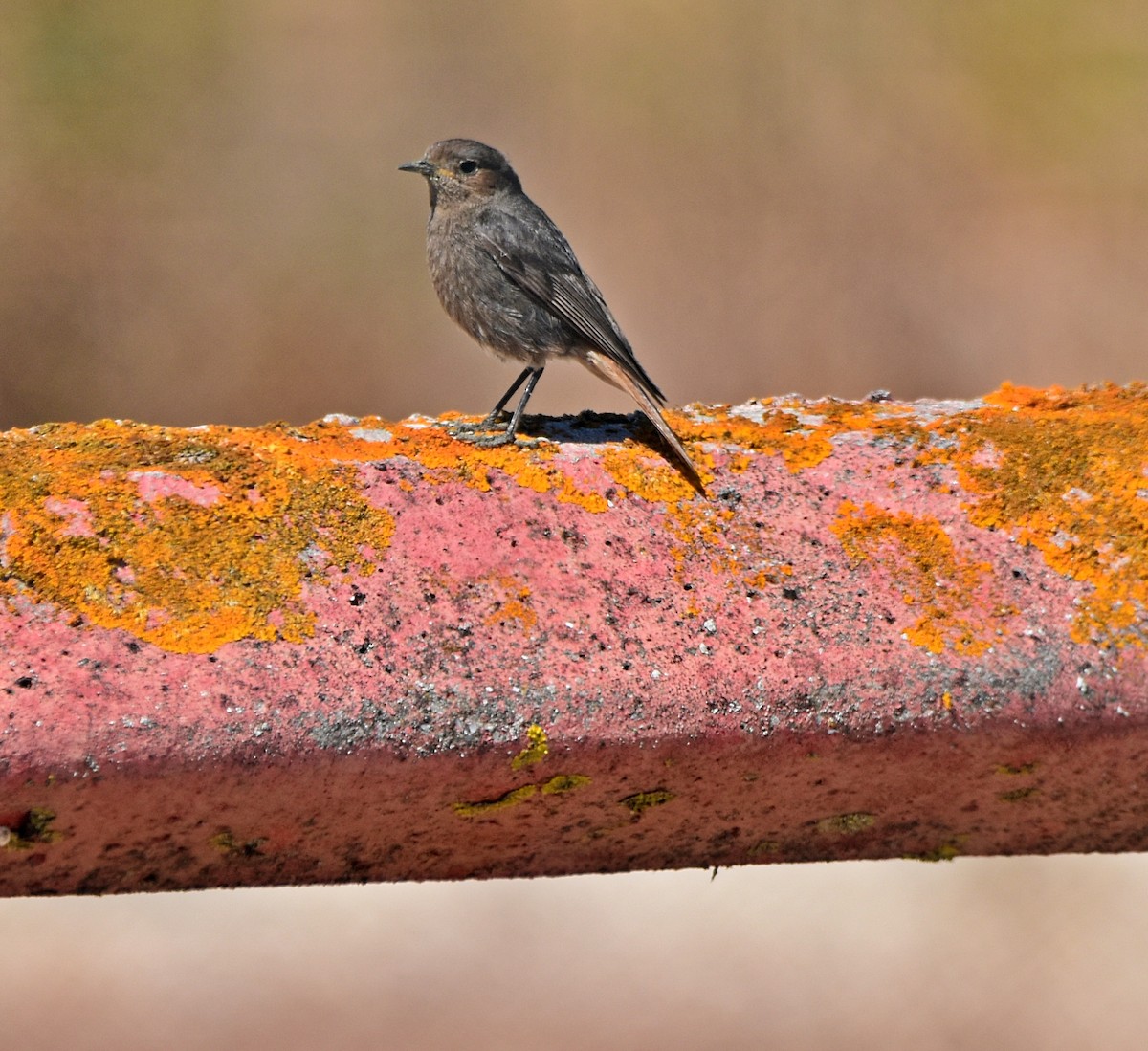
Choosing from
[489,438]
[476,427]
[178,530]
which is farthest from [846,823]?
[178,530]

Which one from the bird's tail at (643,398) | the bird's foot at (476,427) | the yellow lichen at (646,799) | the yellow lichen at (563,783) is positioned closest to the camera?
the yellow lichen at (563,783)

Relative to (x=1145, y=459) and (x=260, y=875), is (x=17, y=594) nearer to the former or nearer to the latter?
(x=260, y=875)

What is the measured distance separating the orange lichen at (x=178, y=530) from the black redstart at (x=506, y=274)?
1844 millimetres

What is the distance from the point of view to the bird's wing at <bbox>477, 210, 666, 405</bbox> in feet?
15.1

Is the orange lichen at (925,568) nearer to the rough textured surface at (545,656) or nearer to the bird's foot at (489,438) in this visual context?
the rough textured surface at (545,656)

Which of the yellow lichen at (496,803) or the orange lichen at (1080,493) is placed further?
the orange lichen at (1080,493)

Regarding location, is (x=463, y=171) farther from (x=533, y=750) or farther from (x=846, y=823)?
(x=533, y=750)

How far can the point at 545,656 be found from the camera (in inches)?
91.2

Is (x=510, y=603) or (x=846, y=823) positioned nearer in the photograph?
(x=510, y=603)

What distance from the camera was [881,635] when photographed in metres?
2.44

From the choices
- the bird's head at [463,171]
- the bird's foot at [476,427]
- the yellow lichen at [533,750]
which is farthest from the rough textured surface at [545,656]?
the bird's head at [463,171]

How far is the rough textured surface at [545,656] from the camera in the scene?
2.16 m

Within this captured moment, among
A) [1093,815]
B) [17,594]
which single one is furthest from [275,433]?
[1093,815]

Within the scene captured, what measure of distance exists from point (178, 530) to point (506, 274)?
2.58 metres
